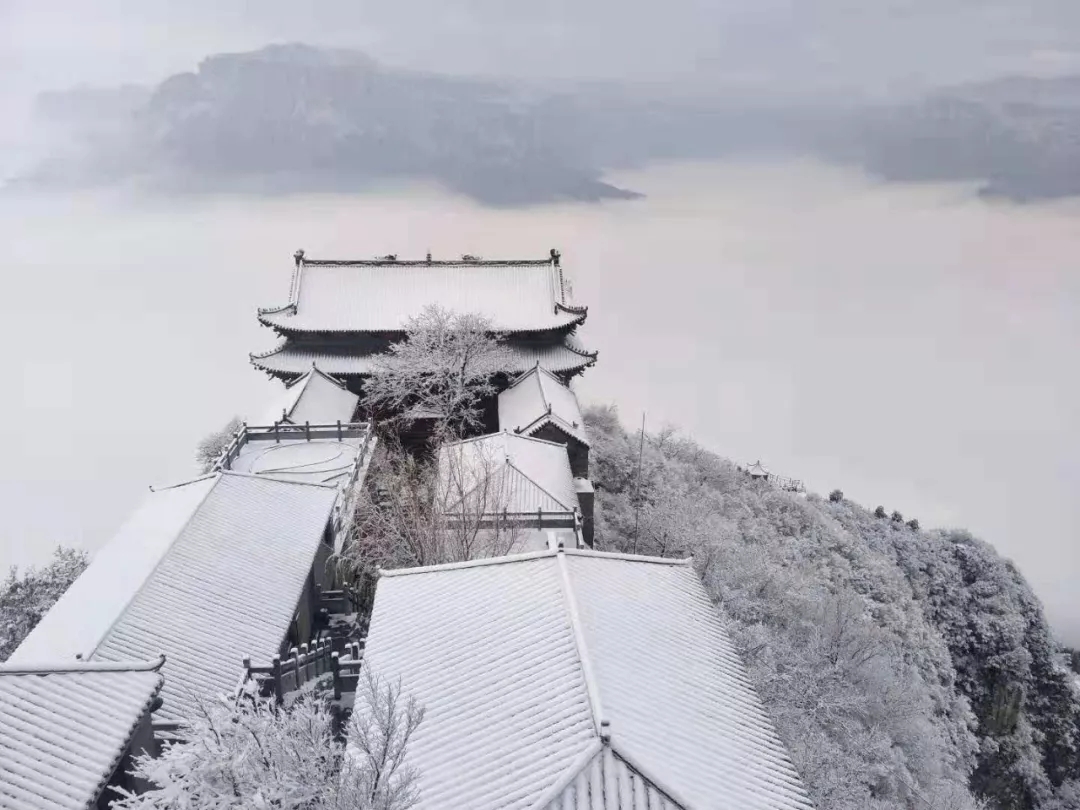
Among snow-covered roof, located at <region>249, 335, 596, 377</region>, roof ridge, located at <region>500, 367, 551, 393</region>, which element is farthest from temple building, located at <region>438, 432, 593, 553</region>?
snow-covered roof, located at <region>249, 335, 596, 377</region>

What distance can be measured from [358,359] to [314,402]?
431cm

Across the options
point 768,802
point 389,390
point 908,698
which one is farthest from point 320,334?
point 768,802

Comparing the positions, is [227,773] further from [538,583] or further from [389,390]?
[389,390]

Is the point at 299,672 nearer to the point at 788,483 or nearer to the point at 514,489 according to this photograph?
the point at 514,489

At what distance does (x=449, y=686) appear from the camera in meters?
11.3

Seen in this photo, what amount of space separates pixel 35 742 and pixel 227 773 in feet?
9.16

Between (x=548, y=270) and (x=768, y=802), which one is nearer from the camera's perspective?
(x=768, y=802)

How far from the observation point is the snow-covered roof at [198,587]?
14.0 m

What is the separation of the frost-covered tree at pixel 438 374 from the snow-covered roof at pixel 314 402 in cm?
119

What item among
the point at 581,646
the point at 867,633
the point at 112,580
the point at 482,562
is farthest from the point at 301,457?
the point at 867,633

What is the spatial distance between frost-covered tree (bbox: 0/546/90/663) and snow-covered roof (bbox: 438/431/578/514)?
10.7 metres

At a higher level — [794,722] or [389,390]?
[389,390]

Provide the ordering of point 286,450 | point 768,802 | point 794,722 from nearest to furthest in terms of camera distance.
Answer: point 768,802, point 794,722, point 286,450

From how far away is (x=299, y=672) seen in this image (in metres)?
14.6
